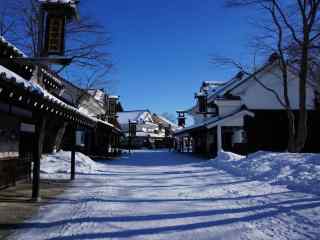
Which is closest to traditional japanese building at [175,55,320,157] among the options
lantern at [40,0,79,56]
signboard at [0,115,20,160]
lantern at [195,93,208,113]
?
lantern at [195,93,208,113]

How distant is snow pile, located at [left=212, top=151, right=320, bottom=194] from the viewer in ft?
30.4

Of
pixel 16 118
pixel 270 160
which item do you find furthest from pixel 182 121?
pixel 16 118

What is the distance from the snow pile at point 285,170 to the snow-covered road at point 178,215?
598 mm

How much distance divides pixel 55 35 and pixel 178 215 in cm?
508

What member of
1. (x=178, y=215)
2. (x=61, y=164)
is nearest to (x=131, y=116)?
(x=61, y=164)

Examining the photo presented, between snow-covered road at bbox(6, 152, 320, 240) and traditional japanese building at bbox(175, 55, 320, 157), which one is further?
traditional japanese building at bbox(175, 55, 320, 157)

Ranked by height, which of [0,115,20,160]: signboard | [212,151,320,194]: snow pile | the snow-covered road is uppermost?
[0,115,20,160]: signboard

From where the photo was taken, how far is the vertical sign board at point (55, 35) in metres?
8.16

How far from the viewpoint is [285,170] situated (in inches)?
455

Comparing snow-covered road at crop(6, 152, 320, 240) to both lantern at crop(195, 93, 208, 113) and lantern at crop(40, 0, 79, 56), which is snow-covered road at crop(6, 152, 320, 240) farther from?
lantern at crop(195, 93, 208, 113)

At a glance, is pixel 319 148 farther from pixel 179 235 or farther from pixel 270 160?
pixel 179 235

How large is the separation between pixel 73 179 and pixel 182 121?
46417 millimetres

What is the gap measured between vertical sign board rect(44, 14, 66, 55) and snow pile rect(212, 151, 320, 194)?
6987 millimetres

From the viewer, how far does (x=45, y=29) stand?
27.7ft
